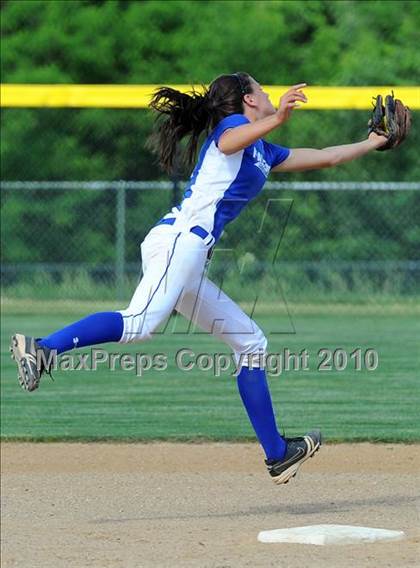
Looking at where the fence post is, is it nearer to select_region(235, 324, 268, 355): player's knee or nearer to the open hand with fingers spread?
select_region(235, 324, 268, 355): player's knee

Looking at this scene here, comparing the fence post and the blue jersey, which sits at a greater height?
the blue jersey

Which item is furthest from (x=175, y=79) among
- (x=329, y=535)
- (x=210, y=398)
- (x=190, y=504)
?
(x=329, y=535)

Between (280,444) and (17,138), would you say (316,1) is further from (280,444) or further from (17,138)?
(280,444)

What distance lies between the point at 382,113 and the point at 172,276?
1264 millimetres

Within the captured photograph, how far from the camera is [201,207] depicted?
16.7 feet

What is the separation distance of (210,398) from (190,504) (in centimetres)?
367

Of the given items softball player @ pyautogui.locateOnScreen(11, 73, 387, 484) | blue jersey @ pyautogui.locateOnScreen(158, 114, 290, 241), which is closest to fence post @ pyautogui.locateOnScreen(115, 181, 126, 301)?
softball player @ pyautogui.locateOnScreen(11, 73, 387, 484)

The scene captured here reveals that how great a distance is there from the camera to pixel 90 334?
197 inches

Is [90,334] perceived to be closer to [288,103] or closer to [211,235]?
[211,235]

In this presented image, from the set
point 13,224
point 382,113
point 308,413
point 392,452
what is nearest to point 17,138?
point 13,224

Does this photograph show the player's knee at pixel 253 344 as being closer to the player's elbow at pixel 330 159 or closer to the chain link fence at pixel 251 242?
the player's elbow at pixel 330 159

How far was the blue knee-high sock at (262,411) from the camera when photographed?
535 centimetres

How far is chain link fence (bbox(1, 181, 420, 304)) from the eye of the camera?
15.1 metres

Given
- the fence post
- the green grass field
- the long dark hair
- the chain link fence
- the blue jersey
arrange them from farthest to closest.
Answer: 1. the chain link fence
2. the fence post
3. the green grass field
4. the long dark hair
5. the blue jersey
